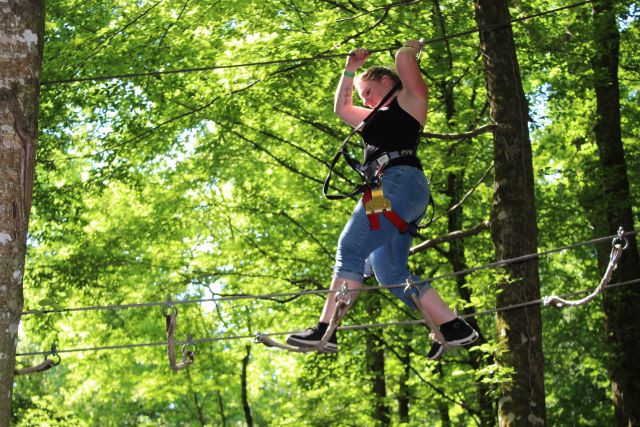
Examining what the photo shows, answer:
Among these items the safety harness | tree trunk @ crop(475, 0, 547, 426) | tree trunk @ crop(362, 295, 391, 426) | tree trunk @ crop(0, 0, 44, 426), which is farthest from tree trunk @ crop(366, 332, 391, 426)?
tree trunk @ crop(0, 0, 44, 426)

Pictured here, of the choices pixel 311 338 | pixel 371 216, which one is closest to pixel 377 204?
pixel 371 216

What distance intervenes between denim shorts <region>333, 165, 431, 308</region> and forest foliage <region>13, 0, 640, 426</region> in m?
2.97

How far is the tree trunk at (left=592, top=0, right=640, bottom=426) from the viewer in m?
11.3

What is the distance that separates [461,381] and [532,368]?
8804 mm

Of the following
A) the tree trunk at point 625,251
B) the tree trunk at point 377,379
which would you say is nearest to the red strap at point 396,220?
the tree trunk at point 625,251

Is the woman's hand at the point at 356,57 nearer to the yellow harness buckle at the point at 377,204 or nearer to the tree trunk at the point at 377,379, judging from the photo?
the yellow harness buckle at the point at 377,204

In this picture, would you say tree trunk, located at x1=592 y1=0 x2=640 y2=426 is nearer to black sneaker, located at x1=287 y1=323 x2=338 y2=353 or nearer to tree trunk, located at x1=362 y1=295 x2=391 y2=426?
tree trunk, located at x1=362 y1=295 x2=391 y2=426

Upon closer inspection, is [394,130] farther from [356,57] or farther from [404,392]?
[404,392]

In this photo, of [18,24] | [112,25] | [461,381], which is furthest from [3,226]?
[461,381]

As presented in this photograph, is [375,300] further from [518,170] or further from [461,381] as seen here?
[518,170]

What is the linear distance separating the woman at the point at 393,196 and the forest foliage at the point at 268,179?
9.61ft

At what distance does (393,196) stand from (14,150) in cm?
187

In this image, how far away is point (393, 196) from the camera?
4715 mm

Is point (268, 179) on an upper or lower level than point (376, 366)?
upper
